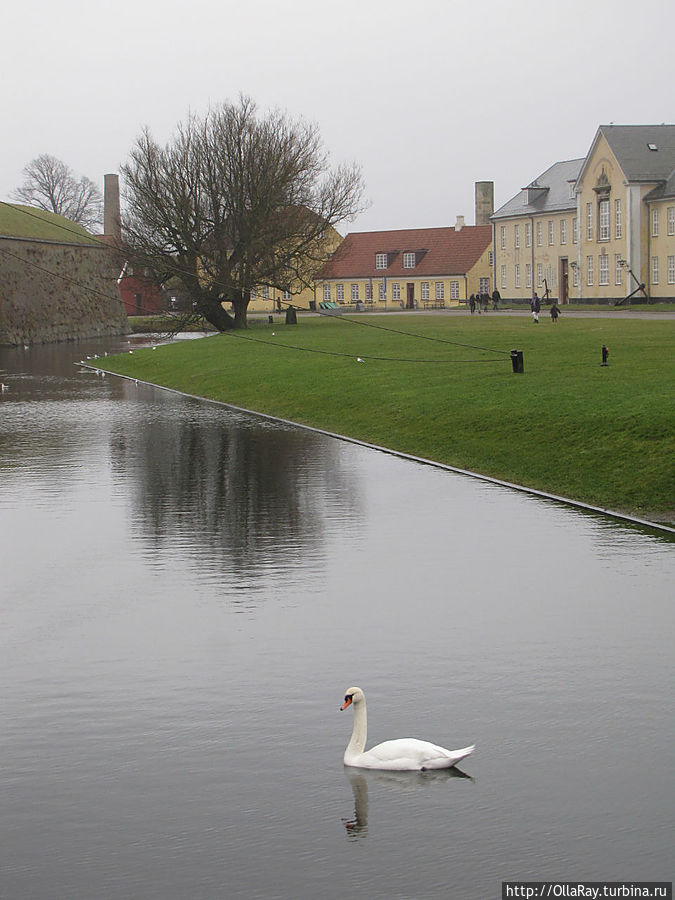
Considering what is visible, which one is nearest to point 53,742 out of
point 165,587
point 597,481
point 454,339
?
point 165,587

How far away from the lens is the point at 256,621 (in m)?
10.6

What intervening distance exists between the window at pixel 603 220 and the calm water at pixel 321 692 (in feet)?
204

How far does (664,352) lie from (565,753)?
25.6m

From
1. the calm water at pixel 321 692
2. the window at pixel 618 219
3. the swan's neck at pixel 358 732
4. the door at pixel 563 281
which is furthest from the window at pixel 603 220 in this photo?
the swan's neck at pixel 358 732

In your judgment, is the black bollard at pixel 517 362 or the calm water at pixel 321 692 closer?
the calm water at pixel 321 692

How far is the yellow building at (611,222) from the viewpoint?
236ft

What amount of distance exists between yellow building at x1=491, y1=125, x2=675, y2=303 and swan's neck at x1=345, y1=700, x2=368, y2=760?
6583 centimetres

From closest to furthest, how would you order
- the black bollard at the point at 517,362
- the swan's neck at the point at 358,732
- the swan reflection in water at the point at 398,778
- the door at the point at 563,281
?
the swan reflection in water at the point at 398,778, the swan's neck at the point at 358,732, the black bollard at the point at 517,362, the door at the point at 563,281

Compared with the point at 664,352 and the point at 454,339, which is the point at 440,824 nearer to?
the point at 664,352


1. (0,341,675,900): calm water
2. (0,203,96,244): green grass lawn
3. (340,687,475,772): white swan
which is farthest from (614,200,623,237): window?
(340,687,475,772): white swan

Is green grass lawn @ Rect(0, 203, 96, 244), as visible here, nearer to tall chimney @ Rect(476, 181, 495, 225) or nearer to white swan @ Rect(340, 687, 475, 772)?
tall chimney @ Rect(476, 181, 495, 225)

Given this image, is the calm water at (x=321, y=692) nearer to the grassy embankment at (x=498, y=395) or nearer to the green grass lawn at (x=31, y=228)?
the grassy embankment at (x=498, y=395)

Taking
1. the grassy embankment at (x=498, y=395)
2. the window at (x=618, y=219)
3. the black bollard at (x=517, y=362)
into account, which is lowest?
the grassy embankment at (x=498, y=395)

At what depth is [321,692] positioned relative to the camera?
8.77 meters
